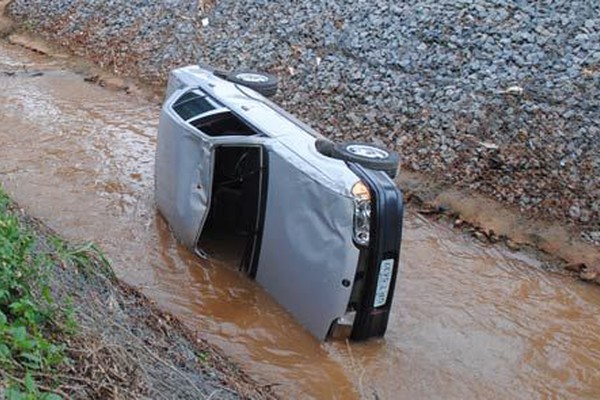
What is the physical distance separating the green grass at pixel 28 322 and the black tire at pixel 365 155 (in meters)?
2.44

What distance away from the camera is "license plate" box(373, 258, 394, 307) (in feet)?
18.4

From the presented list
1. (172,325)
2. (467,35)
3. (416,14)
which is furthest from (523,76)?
(172,325)

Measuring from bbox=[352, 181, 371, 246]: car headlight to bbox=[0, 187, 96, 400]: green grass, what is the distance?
223 centimetres

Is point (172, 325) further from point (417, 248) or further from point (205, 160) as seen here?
point (417, 248)

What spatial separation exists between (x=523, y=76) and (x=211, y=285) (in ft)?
17.4

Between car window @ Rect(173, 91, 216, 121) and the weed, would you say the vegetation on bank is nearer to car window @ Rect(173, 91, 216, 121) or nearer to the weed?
the weed

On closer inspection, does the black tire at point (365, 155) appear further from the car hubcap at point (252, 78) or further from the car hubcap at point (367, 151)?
the car hubcap at point (252, 78)

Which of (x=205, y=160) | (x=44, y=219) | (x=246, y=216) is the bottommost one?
(x=44, y=219)

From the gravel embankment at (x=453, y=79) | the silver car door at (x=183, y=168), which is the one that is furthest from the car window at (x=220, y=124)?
the gravel embankment at (x=453, y=79)

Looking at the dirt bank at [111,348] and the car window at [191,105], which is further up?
the car window at [191,105]

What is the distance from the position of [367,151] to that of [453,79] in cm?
458

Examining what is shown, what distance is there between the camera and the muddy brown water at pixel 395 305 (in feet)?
19.6

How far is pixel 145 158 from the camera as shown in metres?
10.2

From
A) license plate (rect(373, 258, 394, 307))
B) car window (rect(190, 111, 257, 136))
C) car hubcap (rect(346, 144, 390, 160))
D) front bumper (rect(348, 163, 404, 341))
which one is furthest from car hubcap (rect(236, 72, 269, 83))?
license plate (rect(373, 258, 394, 307))
